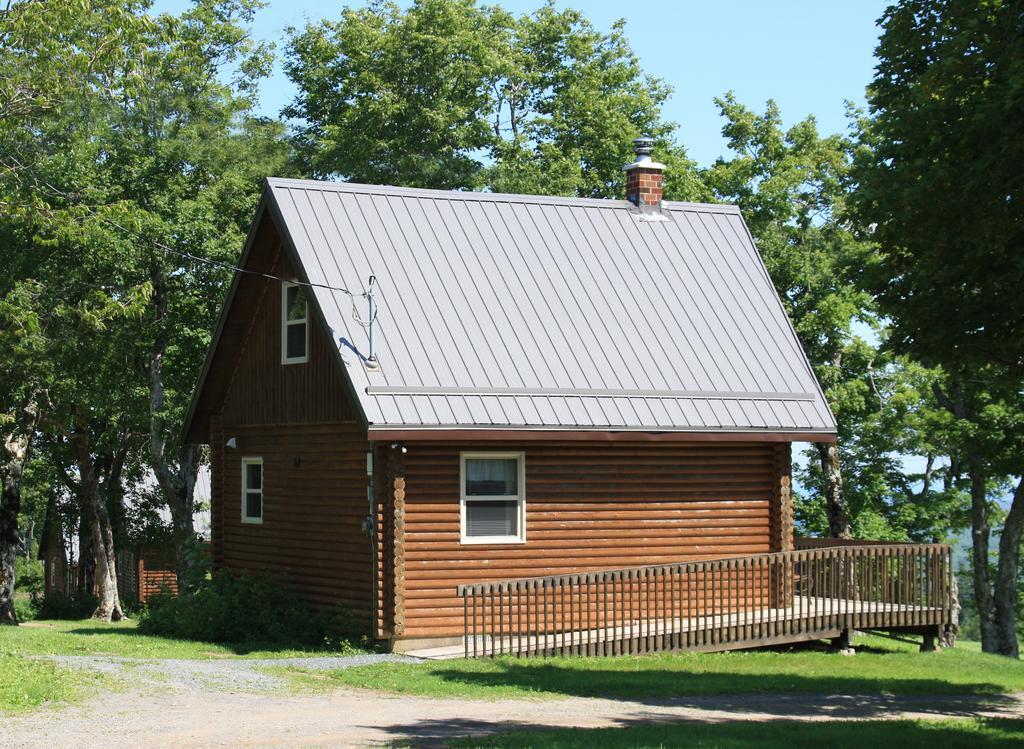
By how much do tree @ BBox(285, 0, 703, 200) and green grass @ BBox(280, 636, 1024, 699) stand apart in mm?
19756

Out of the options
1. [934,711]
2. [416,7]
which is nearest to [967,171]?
[934,711]

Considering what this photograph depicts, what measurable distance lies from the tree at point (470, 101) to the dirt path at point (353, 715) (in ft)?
78.2

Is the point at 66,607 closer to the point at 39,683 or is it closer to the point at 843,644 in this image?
the point at 843,644

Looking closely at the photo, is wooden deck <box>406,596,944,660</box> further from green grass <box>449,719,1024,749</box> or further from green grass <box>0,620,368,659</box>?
green grass <box>449,719,1024,749</box>

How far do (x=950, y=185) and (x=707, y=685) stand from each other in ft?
22.0

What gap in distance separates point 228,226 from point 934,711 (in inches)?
854

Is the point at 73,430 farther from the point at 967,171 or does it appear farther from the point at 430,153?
the point at 967,171

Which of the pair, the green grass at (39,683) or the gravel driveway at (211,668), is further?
the gravel driveway at (211,668)

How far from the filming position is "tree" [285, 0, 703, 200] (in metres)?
40.6

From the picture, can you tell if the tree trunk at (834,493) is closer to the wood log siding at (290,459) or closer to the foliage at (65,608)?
the wood log siding at (290,459)

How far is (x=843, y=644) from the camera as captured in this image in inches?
863

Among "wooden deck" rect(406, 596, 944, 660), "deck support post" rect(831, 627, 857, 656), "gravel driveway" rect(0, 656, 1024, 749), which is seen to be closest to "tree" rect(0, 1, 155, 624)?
"gravel driveway" rect(0, 656, 1024, 749)

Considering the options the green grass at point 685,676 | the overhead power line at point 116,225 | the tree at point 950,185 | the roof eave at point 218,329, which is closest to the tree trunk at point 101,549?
the overhead power line at point 116,225

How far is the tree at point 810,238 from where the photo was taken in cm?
3612
